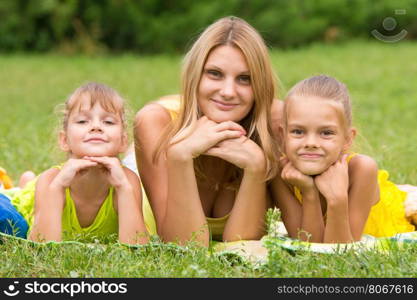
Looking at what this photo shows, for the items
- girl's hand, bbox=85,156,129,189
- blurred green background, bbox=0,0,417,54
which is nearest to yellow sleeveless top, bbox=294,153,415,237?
girl's hand, bbox=85,156,129,189

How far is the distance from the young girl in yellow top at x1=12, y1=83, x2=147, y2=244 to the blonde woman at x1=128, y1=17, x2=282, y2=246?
0.67ft

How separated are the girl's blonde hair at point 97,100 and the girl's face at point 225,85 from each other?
1.45 feet

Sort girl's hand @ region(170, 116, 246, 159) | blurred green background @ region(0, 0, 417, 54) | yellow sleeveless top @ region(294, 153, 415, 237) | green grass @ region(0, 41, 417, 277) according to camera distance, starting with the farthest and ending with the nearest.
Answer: blurred green background @ region(0, 0, 417, 54) → yellow sleeveless top @ region(294, 153, 415, 237) → girl's hand @ region(170, 116, 246, 159) → green grass @ region(0, 41, 417, 277)

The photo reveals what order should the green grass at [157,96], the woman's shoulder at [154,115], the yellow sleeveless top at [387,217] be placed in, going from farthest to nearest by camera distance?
A: the yellow sleeveless top at [387,217] < the woman's shoulder at [154,115] < the green grass at [157,96]

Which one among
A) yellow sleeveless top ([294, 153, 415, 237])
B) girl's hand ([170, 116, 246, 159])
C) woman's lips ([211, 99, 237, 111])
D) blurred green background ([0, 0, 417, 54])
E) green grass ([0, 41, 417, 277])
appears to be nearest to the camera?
green grass ([0, 41, 417, 277])

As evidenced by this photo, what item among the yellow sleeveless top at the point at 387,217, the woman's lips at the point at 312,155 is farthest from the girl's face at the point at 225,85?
the yellow sleeveless top at the point at 387,217

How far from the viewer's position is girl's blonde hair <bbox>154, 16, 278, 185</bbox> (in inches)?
158

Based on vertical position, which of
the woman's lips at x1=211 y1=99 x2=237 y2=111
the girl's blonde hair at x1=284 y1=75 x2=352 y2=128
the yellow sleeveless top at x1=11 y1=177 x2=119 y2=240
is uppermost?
the girl's blonde hair at x1=284 y1=75 x2=352 y2=128

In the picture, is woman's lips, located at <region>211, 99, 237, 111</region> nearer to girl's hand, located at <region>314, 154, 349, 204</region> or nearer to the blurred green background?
girl's hand, located at <region>314, 154, 349, 204</region>

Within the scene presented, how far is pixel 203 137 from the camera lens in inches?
154

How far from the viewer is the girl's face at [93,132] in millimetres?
3977

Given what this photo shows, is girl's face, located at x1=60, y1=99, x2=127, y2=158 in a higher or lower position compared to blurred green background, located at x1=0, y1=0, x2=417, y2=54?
lower

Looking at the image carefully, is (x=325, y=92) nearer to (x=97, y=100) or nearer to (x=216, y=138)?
(x=216, y=138)

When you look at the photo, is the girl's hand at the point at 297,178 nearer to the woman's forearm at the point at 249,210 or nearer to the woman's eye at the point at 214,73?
the woman's forearm at the point at 249,210
